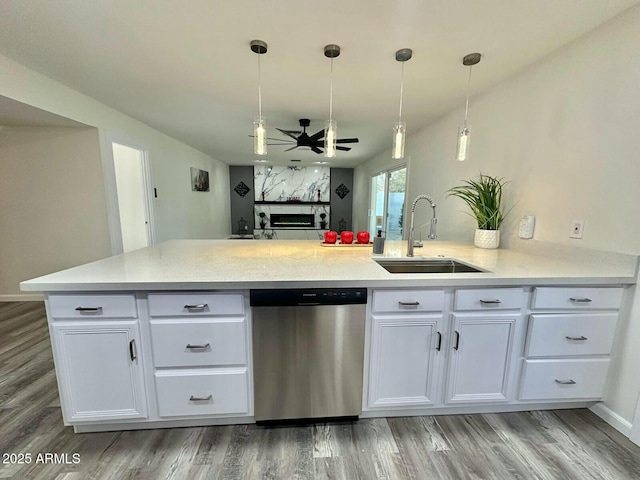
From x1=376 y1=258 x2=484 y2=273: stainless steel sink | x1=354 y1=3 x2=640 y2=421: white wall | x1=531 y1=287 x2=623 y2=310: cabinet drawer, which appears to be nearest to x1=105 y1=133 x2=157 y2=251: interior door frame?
x1=376 y1=258 x2=484 y2=273: stainless steel sink

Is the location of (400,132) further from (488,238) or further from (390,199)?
(390,199)

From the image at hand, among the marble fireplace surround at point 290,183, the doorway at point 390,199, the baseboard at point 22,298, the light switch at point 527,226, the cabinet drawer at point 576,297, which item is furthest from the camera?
the marble fireplace surround at point 290,183

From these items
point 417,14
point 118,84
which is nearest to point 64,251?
point 118,84

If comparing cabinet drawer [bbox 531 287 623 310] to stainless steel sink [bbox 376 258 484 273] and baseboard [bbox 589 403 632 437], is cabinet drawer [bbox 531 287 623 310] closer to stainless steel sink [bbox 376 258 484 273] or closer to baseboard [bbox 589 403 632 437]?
stainless steel sink [bbox 376 258 484 273]

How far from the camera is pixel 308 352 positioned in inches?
55.0

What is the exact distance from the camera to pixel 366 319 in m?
1.41

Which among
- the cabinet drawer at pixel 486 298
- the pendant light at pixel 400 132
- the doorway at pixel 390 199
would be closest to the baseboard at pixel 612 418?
the cabinet drawer at pixel 486 298

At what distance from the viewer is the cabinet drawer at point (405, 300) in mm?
1395

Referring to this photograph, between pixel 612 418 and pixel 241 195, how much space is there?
8.05m

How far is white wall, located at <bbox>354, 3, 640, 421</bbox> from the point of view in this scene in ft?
4.75

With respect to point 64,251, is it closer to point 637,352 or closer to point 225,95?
point 225,95

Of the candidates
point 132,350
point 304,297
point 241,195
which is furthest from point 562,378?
point 241,195

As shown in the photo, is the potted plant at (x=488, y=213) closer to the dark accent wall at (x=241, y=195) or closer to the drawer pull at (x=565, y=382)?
the drawer pull at (x=565, y=382)

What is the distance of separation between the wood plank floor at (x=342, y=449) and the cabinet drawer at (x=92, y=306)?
685mm
